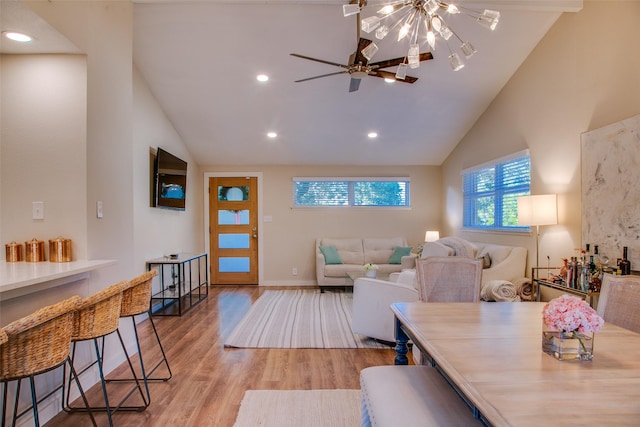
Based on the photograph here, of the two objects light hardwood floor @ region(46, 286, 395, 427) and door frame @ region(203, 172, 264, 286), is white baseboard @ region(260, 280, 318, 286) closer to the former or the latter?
door frame @ region(203, 172, 264, 286)

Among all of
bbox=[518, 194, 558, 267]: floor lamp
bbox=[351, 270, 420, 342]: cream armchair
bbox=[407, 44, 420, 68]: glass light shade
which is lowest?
bbox=[351, 270, 420, 342]: cream armchair

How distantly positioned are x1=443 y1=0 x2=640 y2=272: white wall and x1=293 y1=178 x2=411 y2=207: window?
7.50 feet

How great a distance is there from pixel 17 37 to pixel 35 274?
1490 millimetres

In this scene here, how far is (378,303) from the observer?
128 inches

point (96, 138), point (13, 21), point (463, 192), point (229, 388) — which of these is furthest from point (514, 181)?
point (13, 21)

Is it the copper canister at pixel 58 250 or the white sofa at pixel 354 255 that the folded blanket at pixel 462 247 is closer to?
the white sofa at pixel 354 255

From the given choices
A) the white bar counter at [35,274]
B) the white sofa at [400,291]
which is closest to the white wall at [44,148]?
the white bar counter at [35,274]

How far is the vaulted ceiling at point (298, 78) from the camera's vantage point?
11.4ft

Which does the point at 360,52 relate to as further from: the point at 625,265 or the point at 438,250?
the point at 625,265

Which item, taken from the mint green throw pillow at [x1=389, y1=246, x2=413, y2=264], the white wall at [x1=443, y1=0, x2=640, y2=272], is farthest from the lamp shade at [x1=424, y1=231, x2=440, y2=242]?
the white wall at [x1=443, y1=0, x2=640, y2=272]

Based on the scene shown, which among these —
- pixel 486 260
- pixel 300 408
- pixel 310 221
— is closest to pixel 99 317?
pixel 300 408

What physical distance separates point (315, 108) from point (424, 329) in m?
3.95

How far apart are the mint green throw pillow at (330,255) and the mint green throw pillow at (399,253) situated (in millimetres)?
894

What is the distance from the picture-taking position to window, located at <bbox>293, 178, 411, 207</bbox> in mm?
6578
